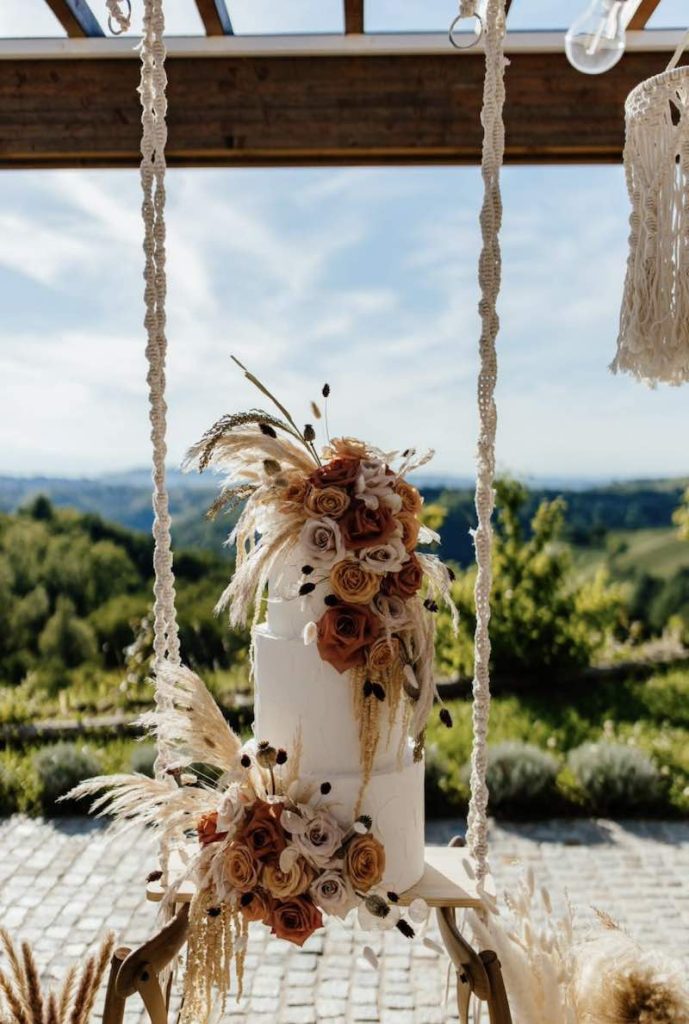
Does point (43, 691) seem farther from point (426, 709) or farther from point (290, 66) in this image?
point (426, 709)

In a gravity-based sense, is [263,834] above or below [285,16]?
below

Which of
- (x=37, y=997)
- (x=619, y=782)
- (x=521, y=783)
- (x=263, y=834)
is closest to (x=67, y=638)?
(x=521, y=783)

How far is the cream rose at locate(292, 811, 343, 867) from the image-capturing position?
4.06 feet

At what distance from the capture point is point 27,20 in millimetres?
2664

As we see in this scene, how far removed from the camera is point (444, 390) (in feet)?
17.1

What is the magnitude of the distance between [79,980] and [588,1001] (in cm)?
82

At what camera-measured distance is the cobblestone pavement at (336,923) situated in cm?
253

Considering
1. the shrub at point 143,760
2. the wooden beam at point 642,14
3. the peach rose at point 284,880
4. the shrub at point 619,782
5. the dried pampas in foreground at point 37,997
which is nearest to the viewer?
the peach rose at point 284,880

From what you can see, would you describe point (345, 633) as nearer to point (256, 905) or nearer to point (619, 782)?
point (256, 905)

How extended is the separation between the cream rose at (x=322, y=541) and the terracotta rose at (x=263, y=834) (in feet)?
1.20

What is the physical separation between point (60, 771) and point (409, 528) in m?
3.19

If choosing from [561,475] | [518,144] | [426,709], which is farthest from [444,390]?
[426,709]

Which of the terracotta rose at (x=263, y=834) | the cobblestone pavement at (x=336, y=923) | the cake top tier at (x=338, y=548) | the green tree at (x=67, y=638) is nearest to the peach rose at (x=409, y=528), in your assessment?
the cake top tier at (x=338, y=548)

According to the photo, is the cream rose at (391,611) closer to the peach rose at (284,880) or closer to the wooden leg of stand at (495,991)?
the peach rose at (284,880)
